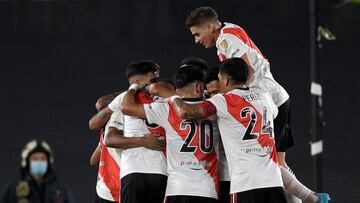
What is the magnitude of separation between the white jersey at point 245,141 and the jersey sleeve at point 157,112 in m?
0.28

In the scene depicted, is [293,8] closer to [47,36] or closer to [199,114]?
[47,36]

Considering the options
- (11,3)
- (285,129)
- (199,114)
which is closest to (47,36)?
(11,3)

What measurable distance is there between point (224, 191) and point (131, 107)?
746mm

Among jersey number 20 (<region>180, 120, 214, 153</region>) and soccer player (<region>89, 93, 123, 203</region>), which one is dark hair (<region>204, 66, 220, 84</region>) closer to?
jersey number 20 (<region>180, 120, 214, 153</region>)

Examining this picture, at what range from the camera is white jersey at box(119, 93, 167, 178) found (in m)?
5.94

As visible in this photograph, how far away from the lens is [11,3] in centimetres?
1143

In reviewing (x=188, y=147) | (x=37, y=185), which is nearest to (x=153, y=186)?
(x=188, y=147)

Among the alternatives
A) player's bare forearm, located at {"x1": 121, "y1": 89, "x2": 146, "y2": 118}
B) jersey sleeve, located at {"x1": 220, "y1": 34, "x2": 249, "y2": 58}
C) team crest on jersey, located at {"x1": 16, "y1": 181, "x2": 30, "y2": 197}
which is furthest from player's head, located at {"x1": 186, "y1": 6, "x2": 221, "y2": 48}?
team crest on jersey, located at {"x1": 16, "y1": 181, "x2": 30, "y2": 197}

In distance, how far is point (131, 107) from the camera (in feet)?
19.2

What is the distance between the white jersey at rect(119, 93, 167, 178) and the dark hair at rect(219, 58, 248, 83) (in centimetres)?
65

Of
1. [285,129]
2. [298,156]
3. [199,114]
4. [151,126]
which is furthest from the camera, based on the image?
[298,156]

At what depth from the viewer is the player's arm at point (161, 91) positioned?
5980 millimetres

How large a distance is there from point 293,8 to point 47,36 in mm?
2806

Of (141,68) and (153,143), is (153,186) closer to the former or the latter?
(153,143)
